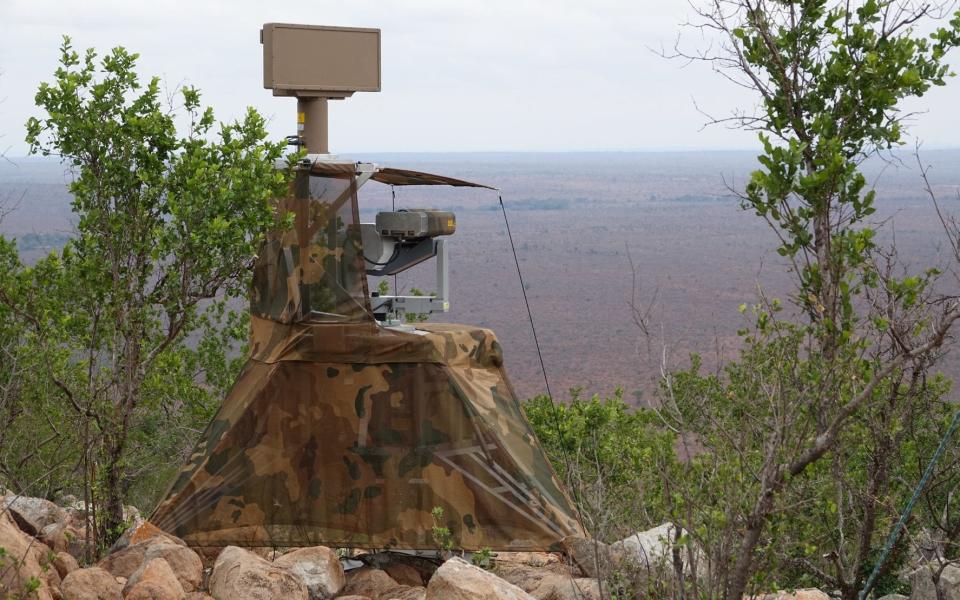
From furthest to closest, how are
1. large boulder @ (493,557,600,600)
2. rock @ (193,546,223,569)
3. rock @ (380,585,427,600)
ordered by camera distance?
rock @ (193,546,223,569), rock @ (380,585,427,600), large boulder @ (493,557,600,600)

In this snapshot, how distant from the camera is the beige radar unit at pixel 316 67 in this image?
902cm

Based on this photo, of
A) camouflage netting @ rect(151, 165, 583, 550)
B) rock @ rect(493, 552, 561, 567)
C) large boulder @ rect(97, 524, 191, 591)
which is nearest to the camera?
→ large boulder @ rect(97, 524, 191, 591)

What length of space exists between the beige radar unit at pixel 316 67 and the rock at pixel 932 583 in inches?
209

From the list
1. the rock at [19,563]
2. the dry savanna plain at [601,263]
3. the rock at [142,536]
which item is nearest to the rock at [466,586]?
the rock at [19,563]

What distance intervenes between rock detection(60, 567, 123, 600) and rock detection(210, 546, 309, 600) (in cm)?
65

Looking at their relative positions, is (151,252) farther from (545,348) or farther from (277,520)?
(545,348)

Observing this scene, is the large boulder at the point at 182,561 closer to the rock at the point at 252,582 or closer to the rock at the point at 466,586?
the rock at the point at 252,582

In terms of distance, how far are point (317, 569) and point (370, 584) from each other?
1.37 ft

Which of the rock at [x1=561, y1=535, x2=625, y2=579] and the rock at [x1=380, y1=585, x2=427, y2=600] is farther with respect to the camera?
the rock at [x1=561, y1=535, x2=625, y2=579]

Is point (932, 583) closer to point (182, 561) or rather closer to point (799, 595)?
point (799, 595)

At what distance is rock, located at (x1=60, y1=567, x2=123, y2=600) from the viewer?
22.8 ft

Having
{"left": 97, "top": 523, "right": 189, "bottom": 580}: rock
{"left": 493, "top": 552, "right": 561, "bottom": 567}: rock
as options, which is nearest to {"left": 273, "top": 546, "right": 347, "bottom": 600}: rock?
{"left": 97, "top": 523, "right": 189, "bottom": 580}: rock

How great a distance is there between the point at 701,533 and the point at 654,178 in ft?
560

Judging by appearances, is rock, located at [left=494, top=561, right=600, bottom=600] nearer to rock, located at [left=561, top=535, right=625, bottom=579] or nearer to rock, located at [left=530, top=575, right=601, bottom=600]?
rock, located at [left=530, top=575, right=601, bottom=600]
